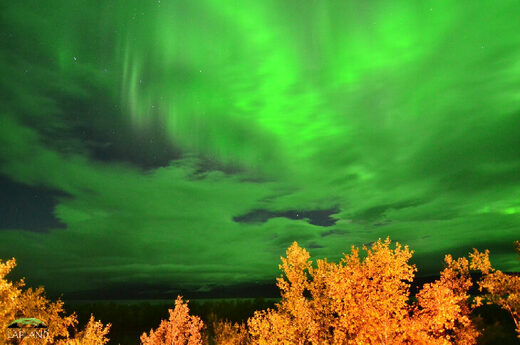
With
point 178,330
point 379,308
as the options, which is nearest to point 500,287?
point 379,308

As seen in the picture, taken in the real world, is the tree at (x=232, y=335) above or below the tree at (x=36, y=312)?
below

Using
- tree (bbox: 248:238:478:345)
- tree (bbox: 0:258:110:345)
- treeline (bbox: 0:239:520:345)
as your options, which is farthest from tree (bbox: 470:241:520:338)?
tree (bbox: 0:258:110:345)

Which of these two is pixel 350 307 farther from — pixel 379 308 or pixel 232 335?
pixel 232 335

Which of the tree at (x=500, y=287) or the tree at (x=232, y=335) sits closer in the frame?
the tree at (x=500, y=287)

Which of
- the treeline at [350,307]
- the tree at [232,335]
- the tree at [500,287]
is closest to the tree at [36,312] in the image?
the treeline at [350,307]

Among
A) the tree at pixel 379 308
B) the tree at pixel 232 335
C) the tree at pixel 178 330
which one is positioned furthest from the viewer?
the tree at pixel 232 335

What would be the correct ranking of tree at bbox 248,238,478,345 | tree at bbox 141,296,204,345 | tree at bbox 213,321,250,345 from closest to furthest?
tree at bbox 248,238,478,345 < tree at bbox 141,296,204,345 < tree at bbox 213,321,250,345

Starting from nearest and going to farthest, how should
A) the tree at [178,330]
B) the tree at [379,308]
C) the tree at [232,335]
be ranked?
the tree at [379,308] → the tree at [178,330] → the tree at [232,335]

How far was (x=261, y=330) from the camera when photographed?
98.2ft

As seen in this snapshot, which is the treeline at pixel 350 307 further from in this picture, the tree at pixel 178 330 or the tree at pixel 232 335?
the tree at pixel 232 335

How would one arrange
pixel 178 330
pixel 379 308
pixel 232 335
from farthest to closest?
1. pixel 232 335
2. pixel 178 330
3. pixel 379 308

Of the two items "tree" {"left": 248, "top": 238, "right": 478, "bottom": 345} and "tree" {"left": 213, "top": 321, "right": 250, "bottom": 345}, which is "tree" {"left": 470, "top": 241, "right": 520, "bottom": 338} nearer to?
"tree" {"left": 248, "top": 238, "right": 478, "bottom": 345}

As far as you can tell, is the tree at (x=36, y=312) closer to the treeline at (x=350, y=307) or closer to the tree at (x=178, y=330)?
the treeline at (x=350, y=307)

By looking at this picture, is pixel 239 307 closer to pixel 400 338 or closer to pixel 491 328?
pixel 491 328
